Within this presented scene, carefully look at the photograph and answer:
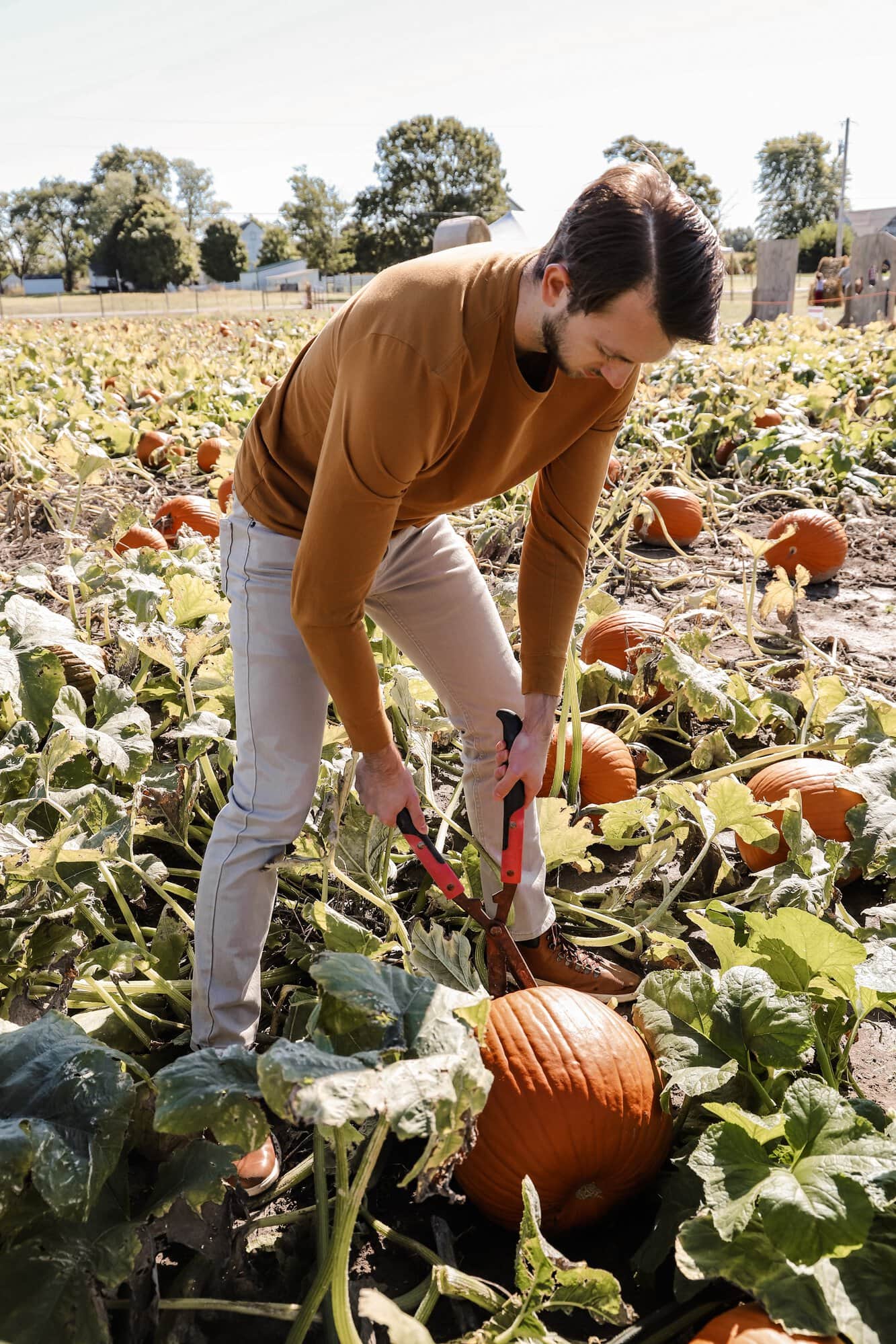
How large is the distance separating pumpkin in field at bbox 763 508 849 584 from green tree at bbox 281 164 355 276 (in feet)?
176

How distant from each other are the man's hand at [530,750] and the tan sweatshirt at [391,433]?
14.6 inches

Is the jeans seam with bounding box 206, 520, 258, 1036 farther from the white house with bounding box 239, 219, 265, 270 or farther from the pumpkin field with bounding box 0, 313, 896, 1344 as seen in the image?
the white house with bounding box 239, 219, 265, 270

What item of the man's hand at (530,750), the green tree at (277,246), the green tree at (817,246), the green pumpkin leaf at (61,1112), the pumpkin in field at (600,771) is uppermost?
the green tree at (277,246)

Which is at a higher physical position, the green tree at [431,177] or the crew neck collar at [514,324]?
the green tree at [431,177]

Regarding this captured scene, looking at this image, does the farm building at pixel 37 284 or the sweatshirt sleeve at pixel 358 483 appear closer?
the sweatshirt sleeve at pixel 358 483

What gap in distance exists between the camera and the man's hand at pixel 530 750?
2.02 metres

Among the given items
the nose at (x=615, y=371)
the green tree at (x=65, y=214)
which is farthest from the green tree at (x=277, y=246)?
the nose at (x=615, y=371)

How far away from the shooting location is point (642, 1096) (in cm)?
167

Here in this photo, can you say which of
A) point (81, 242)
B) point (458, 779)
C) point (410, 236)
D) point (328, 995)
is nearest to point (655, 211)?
point (328, 995)

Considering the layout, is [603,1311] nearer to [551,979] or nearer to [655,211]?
[551,979]

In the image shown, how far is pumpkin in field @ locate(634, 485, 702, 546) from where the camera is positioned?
5.05 m

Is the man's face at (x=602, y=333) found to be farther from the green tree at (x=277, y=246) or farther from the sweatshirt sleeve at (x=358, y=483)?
the green tree at (x=277, y=246)

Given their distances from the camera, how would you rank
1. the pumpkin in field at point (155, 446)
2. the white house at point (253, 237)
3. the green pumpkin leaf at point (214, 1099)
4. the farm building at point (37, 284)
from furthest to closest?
1. the white house at point (253, 237)
2. the farm building at point (37, 284)
3. the pumpkin in field at point (155, 446)
4. the green pumpkin leaf at point (214, 1099)

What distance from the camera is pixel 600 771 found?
2758 millimetres
